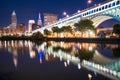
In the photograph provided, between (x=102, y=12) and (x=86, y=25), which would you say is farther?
(x=86, y=25)

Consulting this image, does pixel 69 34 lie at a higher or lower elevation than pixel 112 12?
lower

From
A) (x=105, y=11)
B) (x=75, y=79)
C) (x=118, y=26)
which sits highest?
(x=105, y=11)

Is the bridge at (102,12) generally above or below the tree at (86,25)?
above

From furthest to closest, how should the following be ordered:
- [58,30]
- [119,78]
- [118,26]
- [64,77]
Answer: [58,30] < [118,26] < [64,77] < [119,78]

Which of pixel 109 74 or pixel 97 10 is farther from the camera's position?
pixel 97 10

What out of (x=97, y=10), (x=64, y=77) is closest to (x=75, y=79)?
(x=64, y=77)

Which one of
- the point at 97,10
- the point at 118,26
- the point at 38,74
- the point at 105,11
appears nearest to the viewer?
the point at 38,74

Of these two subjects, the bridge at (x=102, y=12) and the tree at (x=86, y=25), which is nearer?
the bridge at (x=102, y=12)

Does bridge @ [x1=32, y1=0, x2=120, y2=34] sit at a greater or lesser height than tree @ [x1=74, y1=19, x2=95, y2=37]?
greater

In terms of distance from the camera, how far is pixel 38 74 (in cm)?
1587

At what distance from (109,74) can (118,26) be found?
52667 millimetres

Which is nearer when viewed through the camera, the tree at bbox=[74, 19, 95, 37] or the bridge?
the bridge

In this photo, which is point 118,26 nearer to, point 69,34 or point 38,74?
point 69,34

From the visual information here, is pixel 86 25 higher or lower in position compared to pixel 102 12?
lower
